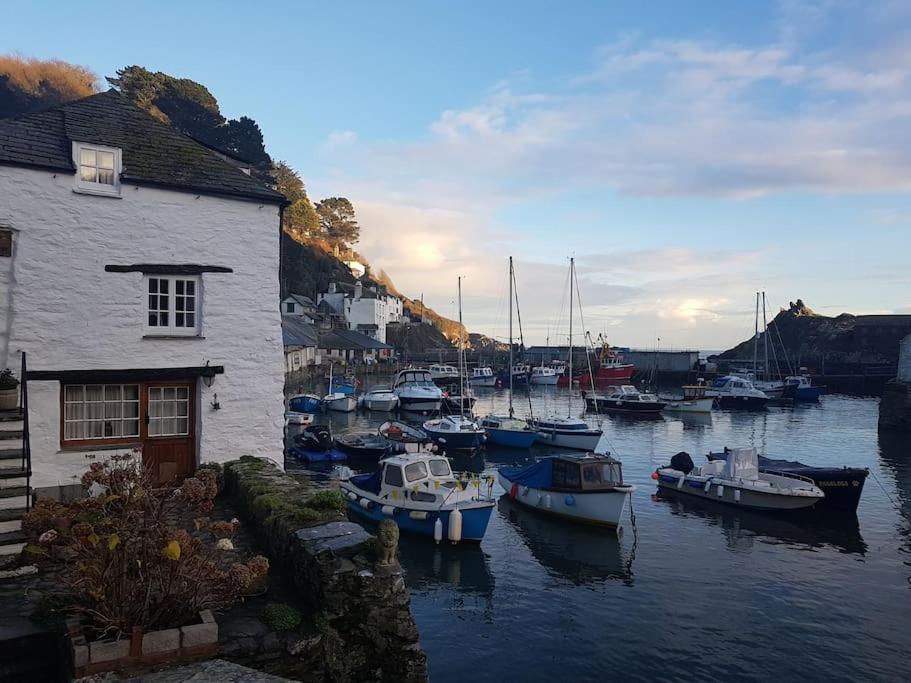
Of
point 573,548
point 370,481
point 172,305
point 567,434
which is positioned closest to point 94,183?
point 172,305

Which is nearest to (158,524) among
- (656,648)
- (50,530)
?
(50,530)

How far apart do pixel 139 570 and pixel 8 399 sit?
749 centimetres

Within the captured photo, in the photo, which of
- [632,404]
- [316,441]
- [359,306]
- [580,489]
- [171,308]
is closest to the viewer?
[171,308]

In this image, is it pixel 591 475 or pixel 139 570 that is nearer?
pixel 139 570

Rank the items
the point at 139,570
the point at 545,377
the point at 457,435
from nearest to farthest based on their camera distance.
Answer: the point at 139,570, the point at 457,435, the point at 545,377

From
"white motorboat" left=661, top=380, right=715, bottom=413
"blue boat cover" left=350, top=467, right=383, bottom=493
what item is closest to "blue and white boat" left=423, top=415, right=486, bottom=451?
"blue boat cover" left=350, top=467, right=383, bottom=493

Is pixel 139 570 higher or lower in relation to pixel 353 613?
higher

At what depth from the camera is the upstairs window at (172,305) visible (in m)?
14.1

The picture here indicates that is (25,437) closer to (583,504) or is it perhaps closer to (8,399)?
(8,399)

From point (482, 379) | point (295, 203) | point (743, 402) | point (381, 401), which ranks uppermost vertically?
point (295, 203)

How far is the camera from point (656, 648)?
14.2 m

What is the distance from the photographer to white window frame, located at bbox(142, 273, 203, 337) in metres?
14.0

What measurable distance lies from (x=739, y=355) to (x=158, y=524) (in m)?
138

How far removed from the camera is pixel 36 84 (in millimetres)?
87750
